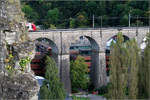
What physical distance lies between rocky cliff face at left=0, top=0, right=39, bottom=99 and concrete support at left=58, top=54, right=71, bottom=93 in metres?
22.0

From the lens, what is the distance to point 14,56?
6.21 meters

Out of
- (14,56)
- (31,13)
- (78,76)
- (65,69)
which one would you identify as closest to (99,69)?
(78,76)

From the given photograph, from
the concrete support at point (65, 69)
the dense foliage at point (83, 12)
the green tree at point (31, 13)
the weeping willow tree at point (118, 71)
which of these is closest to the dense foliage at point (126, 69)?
the weeping willow tree at point (118, 71)

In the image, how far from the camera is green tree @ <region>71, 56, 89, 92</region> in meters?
30.8

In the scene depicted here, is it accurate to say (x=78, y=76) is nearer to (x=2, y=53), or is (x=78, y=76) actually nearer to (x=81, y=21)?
(x=81, y=21)

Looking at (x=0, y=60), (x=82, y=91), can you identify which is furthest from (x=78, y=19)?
(x=0, y=60)

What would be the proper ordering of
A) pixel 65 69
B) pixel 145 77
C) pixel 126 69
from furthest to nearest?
pixel 65 69
pixel 126 69
pixel 145 77

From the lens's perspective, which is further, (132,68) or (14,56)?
(132,68)

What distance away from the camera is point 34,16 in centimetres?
4703

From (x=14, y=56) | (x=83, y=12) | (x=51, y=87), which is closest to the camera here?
(x=14, y=56)

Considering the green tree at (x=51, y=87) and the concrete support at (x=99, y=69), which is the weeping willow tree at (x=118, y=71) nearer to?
the green tree at (x=51, y=87)

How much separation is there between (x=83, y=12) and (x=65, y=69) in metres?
19.3

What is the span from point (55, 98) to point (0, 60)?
1626cm

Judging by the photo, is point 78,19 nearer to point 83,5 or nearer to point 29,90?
point 83,5
